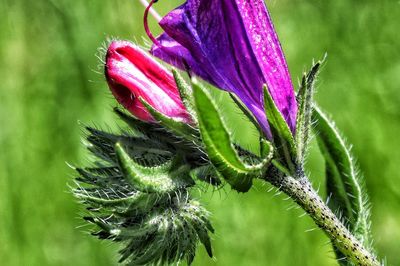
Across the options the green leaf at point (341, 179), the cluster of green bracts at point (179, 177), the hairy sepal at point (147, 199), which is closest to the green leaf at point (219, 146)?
the cluster of green bracts at point (179, 177)

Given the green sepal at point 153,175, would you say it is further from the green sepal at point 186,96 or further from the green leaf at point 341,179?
the green leaf at point 341,179

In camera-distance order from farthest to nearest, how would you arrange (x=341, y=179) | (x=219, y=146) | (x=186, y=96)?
(x=341, y=179) → (x=186, y=96) → (x=219, y=146)

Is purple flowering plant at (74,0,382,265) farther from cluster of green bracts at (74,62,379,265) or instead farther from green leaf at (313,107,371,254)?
green leaf at (313,107,371,254)

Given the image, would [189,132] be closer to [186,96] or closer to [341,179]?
[186,96]

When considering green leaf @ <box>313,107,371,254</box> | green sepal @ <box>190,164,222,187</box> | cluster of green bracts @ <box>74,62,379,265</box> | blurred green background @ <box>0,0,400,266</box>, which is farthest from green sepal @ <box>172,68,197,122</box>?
blurred green background @ <box>0,0,400,266</box>

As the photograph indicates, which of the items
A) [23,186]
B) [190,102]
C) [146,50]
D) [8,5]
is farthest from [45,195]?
[190,102]

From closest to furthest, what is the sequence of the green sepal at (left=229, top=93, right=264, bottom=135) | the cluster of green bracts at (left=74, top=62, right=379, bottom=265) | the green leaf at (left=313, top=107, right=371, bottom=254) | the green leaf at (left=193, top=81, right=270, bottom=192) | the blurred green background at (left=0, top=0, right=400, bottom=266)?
1. the green leaf at (left=193, top=81, right=270, bottom=192)
2. the cluster of green bracts at (left=74, top=62, right=379, bottom=265)
3. the green sepal at (left=229, top=93, right=264, bottom=135)
4. the green leaf at (left=313, top=107, right=371, bottom=254)
5. the blurred green background at (left=0, top=0, right=400, bottom=266)

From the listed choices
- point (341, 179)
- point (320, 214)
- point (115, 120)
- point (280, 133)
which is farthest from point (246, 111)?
point (115, 120)
